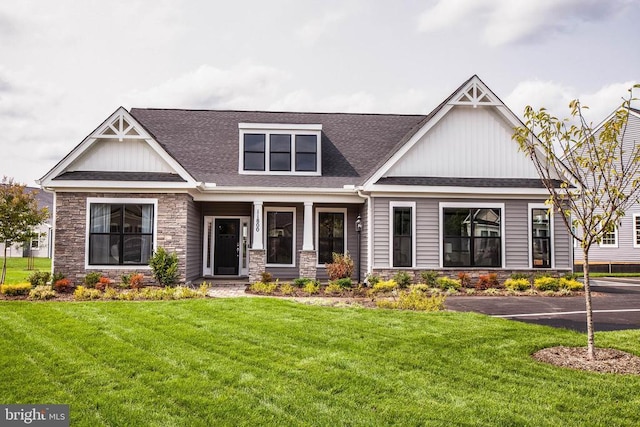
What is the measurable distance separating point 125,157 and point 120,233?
97.1 inches

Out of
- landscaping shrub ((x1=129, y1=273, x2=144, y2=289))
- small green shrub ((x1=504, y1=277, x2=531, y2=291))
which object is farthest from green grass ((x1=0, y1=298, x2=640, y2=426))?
small green shrub ((x1=504, y1=277, x2=531, y2=291))

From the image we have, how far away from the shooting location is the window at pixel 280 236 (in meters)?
18.7

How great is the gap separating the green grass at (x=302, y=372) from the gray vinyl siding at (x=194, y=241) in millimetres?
6558

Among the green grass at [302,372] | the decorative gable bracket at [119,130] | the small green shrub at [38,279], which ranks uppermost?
the decorative gable bracket at [119,130]

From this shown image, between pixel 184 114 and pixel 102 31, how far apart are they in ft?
25.3

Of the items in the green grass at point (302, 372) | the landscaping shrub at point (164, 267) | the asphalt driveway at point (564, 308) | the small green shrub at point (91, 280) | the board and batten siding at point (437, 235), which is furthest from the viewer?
the board and batten siding at point (437, 235)

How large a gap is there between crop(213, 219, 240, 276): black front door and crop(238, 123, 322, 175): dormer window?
2.33 m

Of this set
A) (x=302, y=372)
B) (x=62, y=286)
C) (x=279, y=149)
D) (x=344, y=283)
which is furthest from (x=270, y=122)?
(x=302, y=372)

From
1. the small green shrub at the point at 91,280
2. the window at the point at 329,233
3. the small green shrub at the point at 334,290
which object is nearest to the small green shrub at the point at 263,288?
the small green shrub at the point at 334,290

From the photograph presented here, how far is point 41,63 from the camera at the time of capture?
15.3 metres

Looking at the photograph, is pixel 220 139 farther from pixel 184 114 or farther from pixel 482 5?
pixel 482 5

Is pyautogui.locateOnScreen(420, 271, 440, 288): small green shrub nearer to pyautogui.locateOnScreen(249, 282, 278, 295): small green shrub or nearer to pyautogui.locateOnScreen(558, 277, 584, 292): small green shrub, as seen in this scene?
pyautogui.locateOnScreen(558, 277, 584, 292): small green shrub

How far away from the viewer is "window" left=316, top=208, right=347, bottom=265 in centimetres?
1861

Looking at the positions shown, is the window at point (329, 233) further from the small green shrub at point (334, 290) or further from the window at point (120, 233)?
the window at point (120, 233)
